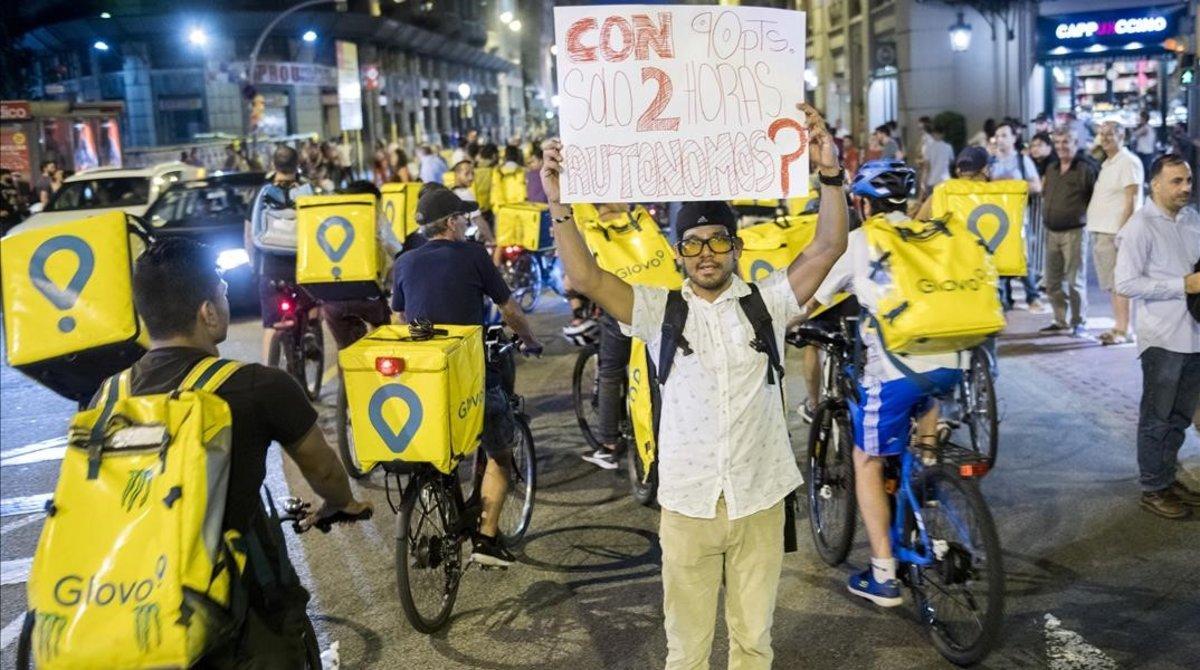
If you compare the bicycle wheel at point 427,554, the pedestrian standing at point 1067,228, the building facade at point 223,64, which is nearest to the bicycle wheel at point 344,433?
the bicycle wheel at point 427,554

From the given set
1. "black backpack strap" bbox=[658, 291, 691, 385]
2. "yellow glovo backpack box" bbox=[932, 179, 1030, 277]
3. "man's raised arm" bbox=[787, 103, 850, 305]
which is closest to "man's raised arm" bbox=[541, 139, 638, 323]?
"black backpack strap" bbox=[658, 291, 691, 385]

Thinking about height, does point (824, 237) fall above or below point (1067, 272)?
above

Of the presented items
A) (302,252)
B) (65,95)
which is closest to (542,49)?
(65,95)

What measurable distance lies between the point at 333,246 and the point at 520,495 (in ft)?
8.81

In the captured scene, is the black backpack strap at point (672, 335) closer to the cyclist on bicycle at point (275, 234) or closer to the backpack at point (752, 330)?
the backpack at point (752, 330)

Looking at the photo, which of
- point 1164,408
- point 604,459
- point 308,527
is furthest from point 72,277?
point 1164,408

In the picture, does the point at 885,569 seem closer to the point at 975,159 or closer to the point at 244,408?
the point at 244,408

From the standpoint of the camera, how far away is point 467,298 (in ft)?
19.7

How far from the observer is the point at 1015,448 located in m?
7.82

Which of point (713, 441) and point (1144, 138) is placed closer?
point (713, 441)

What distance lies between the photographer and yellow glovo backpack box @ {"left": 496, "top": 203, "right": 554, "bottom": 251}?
13430 mm

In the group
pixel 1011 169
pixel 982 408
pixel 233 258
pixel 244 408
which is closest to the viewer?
pixel 244 408

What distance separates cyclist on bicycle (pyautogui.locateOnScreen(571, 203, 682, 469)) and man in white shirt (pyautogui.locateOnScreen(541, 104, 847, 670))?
3217 mm

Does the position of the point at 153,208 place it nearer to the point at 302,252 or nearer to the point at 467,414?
the point at 302,252
